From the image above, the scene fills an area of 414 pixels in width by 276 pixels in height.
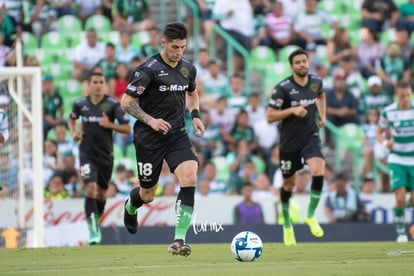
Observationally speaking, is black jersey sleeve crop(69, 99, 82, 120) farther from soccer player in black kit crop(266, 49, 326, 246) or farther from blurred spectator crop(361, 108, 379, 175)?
blurred spectator crop(361, 108, 379, 175)

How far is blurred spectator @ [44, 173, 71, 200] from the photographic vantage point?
73.4 ft

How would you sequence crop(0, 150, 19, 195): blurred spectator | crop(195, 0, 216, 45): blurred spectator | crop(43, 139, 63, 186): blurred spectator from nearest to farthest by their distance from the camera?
crop(0, 150, 19, 195): blurred spectator
crop(43, 139, 63, 186): blurred spectator
crop(195, 0, 216, 45): blurred spectator

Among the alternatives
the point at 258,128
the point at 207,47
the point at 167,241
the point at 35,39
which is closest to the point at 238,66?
the point at 207,47

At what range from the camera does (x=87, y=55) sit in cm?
2588

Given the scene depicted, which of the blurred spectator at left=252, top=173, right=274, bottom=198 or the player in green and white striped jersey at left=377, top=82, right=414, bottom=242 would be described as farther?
the blurred spectator at left=252, top=173, right=274, bottom=198

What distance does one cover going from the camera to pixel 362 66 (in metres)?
27.6

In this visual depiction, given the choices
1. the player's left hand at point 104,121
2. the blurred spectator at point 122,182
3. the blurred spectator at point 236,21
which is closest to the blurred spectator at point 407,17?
the blurred spectator at point 236,21

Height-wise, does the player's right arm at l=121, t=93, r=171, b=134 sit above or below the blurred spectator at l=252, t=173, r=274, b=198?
above

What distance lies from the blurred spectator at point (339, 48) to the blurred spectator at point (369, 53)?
239 millimetres

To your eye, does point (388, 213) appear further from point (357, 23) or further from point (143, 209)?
point (357, 23)

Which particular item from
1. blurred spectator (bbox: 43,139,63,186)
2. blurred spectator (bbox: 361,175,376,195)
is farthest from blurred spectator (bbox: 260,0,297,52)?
blurred spectator (bbox: 43,139,63,186)

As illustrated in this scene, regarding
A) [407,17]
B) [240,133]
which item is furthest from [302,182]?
[407,17]

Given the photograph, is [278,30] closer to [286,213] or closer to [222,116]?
[222,116]

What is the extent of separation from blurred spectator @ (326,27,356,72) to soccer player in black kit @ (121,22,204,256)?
13.9 metres
